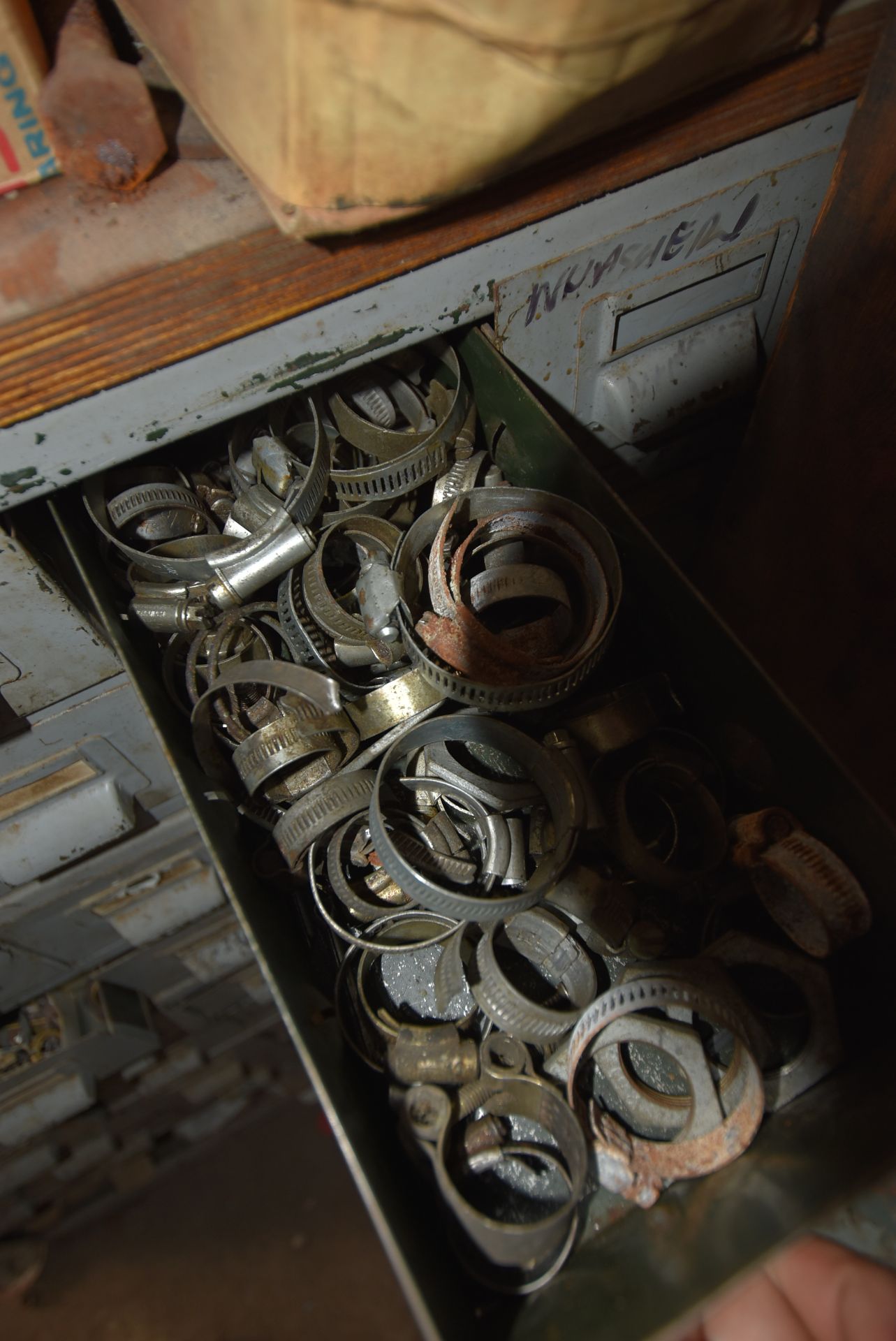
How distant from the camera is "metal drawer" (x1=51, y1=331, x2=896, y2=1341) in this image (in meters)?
0.86

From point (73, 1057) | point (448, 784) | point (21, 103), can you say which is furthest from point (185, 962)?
point (21, 103)

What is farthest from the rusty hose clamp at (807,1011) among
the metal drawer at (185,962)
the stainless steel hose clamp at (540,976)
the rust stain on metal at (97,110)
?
the metal drawer at (185,962)

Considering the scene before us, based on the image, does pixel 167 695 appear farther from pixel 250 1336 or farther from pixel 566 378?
pixel 250 1336

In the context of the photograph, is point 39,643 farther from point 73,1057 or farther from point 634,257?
point 73,1057

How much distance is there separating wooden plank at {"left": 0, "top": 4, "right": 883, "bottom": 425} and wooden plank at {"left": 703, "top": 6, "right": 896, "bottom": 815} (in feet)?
0.53

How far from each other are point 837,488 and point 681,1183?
1379mm

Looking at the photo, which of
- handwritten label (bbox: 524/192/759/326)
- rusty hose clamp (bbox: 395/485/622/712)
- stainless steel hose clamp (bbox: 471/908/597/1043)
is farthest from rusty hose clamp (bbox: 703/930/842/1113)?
handwritten label (bbox: 524/192/759/326)

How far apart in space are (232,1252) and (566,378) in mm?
3356

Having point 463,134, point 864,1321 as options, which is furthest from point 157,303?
point 864,1321

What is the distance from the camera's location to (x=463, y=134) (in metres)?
0.89

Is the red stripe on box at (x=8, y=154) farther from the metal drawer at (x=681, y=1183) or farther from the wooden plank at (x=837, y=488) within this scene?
the wooden plank at (x=837, y=488)

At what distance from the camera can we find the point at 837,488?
1.72 m

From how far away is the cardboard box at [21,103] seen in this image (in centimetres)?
91

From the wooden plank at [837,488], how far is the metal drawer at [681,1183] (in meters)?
0.68
